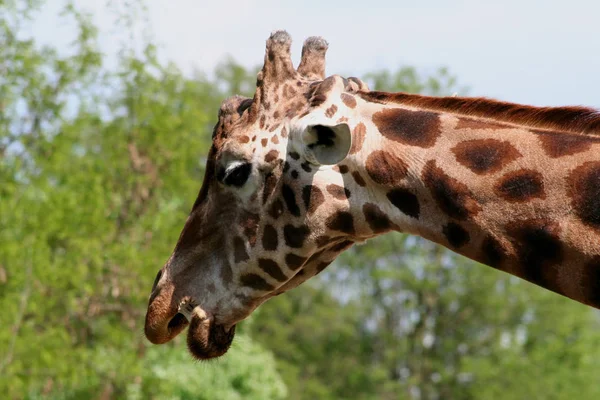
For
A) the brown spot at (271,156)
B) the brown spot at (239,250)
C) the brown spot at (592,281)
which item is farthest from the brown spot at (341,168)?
the brown spot at (592,281)

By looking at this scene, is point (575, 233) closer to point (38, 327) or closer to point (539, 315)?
point (38, 327)

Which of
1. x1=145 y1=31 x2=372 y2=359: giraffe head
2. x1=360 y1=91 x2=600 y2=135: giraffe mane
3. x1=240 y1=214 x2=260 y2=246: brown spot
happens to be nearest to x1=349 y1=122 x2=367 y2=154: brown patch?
x1=145 y1=31 x2=372 y2=359: giraffe head

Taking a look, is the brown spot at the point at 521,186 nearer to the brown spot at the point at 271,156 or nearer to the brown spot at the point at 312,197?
the brown spot at the point at 312,197

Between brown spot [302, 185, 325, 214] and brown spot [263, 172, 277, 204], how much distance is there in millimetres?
202

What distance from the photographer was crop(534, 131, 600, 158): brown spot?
16.0 ft

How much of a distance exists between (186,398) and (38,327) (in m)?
4.13

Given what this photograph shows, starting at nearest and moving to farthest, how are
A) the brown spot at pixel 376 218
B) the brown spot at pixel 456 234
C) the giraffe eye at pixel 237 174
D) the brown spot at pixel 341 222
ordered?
the brown spot at pixel 456 234 < the brown spot at pixel 376 218 < the brown spot at pixel 341 222 < the giraffe eye at pixel 237 174

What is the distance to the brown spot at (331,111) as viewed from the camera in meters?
5.53

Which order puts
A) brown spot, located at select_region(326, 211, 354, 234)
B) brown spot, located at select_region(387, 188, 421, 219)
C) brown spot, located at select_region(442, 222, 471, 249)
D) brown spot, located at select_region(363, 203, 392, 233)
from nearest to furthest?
brown spot, located at select_region(442, 222, 471, 249) → brown spot, located at select_region(387, 188, 421, 219) → brown spot, located at select_region(363, 203, 392, 233) → brown spot, located at select_region(326, 211, 354, 234)

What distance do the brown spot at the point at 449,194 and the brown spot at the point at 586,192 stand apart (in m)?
0.49

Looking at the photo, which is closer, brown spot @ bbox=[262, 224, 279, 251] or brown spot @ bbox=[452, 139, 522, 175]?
brown spot @ bbox=[452, 139, 522, 175]

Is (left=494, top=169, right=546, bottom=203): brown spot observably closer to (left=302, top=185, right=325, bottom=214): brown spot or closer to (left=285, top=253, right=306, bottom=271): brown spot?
(left=302, top=185, right=325, bottom=214): brown spot

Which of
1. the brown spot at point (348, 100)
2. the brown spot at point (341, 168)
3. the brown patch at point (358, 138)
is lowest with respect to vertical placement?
the brown spot at point (341, 168)

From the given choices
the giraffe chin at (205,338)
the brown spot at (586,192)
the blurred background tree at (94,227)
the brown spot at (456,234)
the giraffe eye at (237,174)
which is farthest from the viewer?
the blurred background tree at (94,227)
